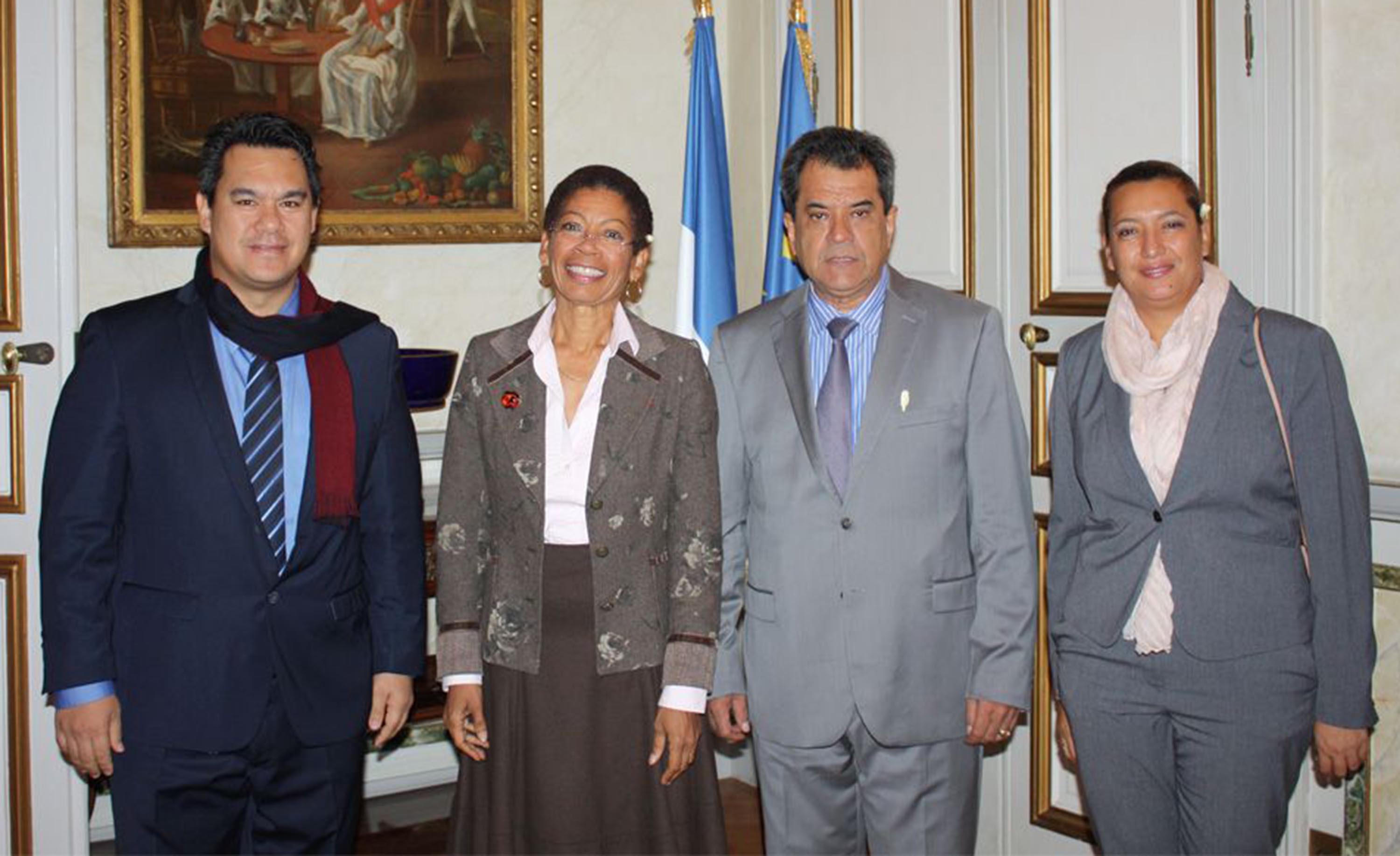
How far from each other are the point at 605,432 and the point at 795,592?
449mm

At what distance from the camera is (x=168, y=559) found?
7.68ft

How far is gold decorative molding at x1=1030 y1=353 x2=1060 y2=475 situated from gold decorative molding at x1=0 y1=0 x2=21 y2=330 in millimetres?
2514

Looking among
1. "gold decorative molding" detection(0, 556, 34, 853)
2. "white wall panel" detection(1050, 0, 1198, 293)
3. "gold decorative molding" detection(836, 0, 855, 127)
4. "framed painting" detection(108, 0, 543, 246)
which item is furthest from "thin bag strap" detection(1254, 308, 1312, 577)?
"gold decorative molding" detection(0, 556, 34, 853)

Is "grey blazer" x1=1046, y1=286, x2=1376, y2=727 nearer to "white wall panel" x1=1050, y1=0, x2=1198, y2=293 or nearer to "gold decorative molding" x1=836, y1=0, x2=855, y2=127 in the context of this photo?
"white wall panel" x1=1050, y1=0, x2=1198, y2=293

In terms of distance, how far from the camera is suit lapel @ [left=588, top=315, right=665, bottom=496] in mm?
2479

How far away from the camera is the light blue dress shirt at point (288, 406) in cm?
240

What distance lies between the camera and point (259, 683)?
237 cm

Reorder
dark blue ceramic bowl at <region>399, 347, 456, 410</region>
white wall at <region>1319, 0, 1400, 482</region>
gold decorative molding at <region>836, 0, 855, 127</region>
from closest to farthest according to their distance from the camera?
white wall at <region>1319, 0, 1400, 482</region> < dark blue ceramic bowl at <region>399, 347, 456, 410</region> < gold decorative molding at <region>836, 0, 855, 127</region>

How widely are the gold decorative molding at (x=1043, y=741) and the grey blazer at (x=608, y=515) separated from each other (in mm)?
1410

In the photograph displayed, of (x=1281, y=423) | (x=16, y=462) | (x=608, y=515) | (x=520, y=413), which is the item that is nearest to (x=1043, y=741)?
(x=1281, y=423)

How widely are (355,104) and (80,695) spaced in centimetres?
238

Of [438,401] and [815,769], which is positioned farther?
[438,401]

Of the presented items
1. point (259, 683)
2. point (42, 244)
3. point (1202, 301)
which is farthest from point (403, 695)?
point (42, 244)

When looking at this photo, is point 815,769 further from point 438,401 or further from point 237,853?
point 438,401
